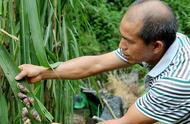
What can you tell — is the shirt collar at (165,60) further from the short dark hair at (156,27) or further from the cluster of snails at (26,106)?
the cluster of snails at (26,106)

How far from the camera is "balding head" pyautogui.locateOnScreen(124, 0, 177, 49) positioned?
1587 millimetres

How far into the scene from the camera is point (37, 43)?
156 centimetres

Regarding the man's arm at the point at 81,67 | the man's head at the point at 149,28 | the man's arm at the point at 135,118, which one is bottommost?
the man's arm at the point at 135,118

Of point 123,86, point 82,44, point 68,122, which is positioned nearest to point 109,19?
point 82,44

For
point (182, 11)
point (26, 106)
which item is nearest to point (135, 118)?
point (26, 106)

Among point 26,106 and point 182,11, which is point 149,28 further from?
point 182,11

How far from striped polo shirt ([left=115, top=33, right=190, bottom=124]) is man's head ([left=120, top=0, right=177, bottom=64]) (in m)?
0.04

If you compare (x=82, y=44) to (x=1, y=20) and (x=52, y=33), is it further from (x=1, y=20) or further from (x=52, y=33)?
(x=1, y=20)

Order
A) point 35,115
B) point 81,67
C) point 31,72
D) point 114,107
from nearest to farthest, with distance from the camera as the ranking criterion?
point 35,115 < point 31,72 < point 81,67 < point 114,107

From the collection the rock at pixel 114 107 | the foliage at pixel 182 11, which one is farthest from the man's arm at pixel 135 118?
the foliage at pixel 182 11

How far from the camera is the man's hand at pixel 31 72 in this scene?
1.67m

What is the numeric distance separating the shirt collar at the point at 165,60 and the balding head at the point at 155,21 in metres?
0.03

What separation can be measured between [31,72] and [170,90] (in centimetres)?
46

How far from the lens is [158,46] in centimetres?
161
